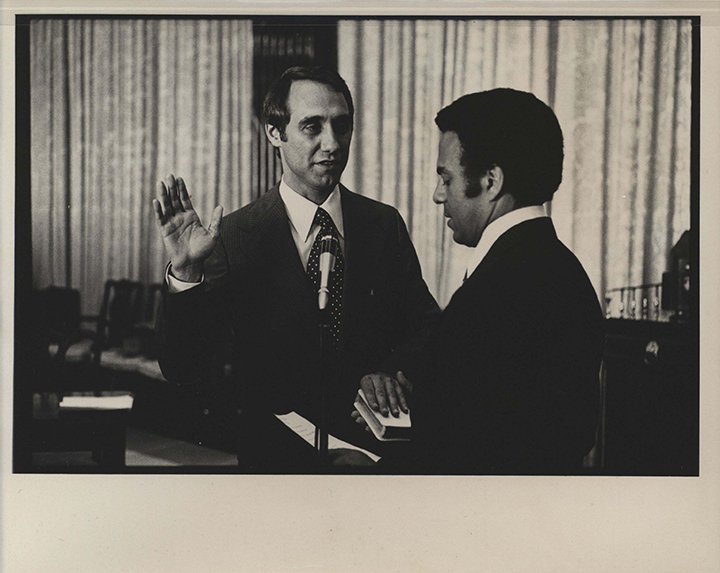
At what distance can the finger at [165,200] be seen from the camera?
263cm

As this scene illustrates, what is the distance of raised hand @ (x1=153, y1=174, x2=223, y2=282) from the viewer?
262 cm

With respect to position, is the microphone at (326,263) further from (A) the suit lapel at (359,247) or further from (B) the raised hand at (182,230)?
(B) the raised hand at (182,230)

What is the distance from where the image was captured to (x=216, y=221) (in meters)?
2.63

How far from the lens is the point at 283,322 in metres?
2.63

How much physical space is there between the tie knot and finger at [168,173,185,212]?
0.49m

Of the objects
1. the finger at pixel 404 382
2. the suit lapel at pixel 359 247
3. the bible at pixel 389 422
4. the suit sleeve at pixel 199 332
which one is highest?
the suit lapel at pixel 359 247

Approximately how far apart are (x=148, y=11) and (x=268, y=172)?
72 cm

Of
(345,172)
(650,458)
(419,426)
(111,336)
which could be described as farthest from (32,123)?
(650,458)

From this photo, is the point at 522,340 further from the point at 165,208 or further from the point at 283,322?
the point at 165,208

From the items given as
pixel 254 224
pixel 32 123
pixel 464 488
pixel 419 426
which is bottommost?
pixel 464 488

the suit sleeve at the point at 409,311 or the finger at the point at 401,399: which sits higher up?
the suit sleeve at the point at 409,311

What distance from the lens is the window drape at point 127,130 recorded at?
8.63 ft

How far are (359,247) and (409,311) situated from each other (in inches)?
11.6

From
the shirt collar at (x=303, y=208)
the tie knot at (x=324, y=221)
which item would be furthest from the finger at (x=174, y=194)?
the tie knot at (x=324, y=221)
